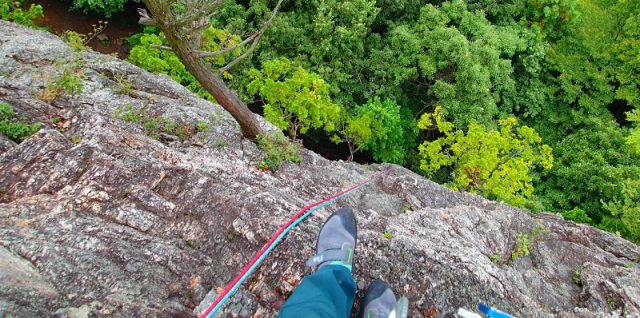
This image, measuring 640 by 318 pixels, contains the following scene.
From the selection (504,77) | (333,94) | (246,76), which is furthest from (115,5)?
(504,77)

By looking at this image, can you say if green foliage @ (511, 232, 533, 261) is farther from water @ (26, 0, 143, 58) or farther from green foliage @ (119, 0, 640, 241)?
water @ (26, 0, 143, 58)

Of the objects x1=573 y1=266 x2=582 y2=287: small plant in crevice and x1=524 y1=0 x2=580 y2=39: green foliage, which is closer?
x1=573 y1=266 x2=582 y2=287: small plant in crevice

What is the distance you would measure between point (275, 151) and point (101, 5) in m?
11.8

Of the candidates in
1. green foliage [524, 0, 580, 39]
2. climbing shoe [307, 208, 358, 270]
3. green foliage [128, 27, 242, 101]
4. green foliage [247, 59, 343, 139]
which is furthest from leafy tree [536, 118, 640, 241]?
green foliage [128, 27, 242, 101]

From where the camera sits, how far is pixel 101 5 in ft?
47.8

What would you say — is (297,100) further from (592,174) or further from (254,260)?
(592,174)

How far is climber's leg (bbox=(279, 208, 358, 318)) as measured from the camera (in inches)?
119

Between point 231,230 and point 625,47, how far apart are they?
1590 cm

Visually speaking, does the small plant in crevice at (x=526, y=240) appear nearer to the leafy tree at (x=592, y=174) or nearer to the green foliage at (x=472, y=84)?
the green foliage at (x=472, y=84)

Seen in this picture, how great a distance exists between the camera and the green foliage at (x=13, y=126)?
5.19m

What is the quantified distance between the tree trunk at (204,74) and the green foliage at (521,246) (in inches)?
173

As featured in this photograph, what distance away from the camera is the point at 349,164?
325 inches

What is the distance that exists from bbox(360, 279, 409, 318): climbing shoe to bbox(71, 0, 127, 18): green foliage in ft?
49.7

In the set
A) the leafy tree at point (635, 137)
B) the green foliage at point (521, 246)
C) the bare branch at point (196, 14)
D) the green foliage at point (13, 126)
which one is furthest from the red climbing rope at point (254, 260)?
the leafy tree at point (635, 137)
